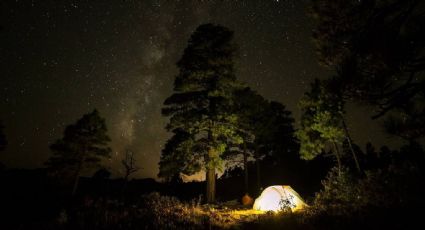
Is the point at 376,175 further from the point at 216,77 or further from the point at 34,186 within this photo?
the point at 34,186

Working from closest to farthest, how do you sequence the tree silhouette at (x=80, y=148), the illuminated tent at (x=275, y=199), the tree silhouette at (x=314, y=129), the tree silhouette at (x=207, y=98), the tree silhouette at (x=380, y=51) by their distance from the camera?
the tree silhouette at (x=380, y=51) < the illuminated tent at (x=275, y=199) < the tree silhouette at (x=207, y=98) < the tree silhouette at (x=314, y=129) < the tree silhouette at (x=80, y=148)

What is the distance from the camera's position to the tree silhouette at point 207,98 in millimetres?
17219

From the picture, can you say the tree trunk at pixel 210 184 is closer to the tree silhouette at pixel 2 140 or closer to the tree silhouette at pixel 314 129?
the tree silhouette at pixel 314 129

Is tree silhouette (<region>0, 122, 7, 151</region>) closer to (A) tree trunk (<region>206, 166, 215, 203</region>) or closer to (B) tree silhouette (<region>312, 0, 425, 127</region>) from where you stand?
(A) tree trunk (<region>206, 166, 215, 203</region>)

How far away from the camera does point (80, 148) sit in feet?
109

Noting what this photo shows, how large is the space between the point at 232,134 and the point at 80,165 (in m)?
23.1

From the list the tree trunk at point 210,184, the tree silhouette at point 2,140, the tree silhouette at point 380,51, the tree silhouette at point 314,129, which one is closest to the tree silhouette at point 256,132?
the tree silhouette at point 314,129

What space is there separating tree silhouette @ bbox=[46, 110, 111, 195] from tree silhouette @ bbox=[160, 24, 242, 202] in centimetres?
1849

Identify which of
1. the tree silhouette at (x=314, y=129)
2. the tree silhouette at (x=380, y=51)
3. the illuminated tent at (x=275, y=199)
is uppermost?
the tree silhouette at (x=314, y=129)

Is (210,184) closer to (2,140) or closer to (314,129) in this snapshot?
(314,129)

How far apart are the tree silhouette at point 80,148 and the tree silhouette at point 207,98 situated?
728 inches

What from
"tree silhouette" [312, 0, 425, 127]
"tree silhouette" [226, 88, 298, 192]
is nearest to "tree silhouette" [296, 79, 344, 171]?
"tree silhouette" [226, 88, 298, 192]

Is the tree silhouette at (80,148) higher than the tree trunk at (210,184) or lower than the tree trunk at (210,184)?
higher

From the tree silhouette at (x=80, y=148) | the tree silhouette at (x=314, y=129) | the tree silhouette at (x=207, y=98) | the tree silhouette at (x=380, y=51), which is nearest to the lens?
the tree silhouette at (x=380, y=51)
